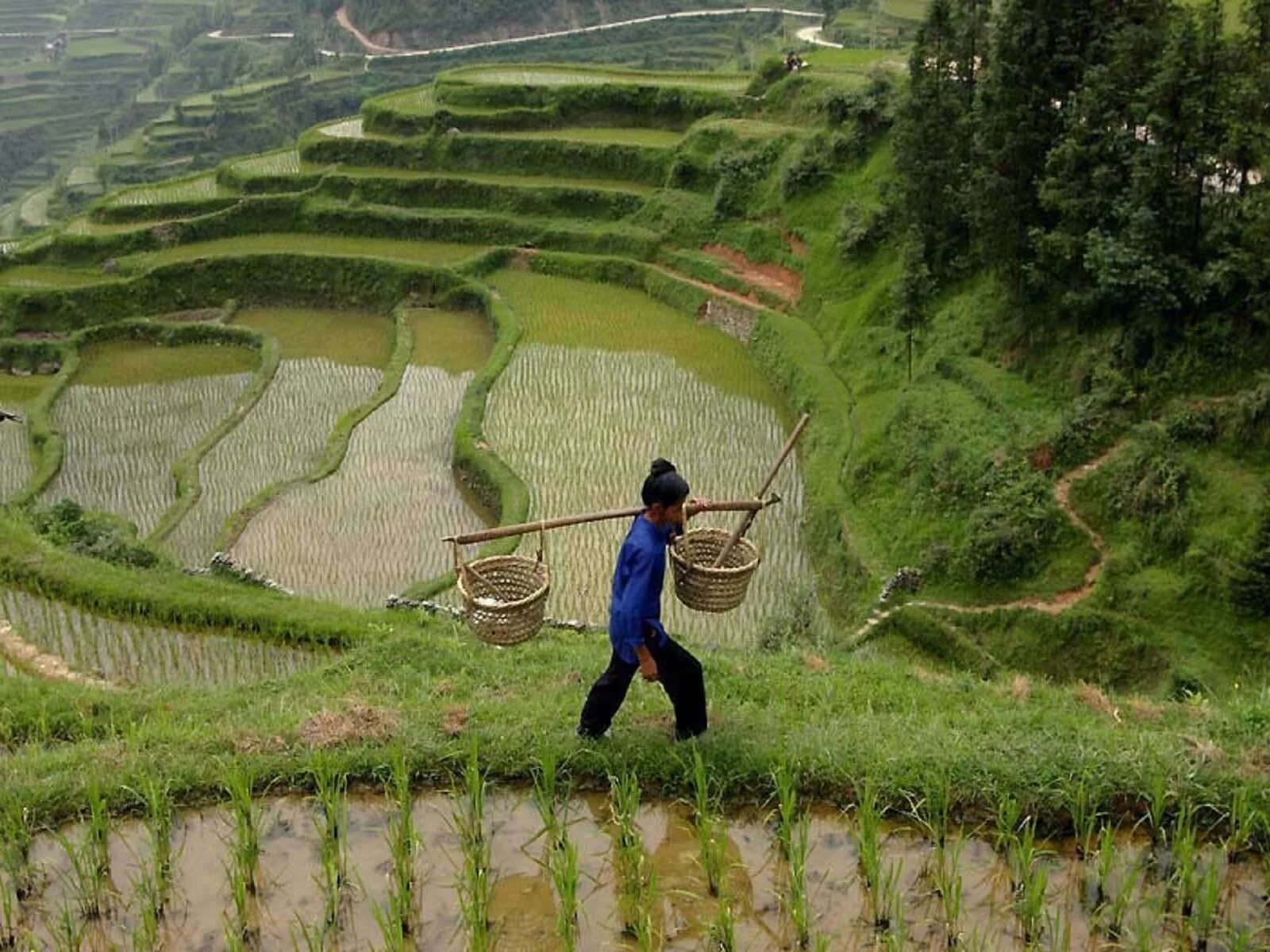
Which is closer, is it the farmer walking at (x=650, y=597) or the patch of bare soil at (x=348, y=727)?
the farmer walking at (x=650, y=597)

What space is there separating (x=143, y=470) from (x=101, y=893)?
43.1 feet

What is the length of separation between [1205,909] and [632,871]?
2.14 m

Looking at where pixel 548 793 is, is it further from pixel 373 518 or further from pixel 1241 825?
pixel 373 518

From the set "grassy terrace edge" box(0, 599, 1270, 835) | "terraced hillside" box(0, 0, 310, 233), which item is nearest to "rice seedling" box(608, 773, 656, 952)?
"grassy terrace edge" box(0, 599, 1270, 835)

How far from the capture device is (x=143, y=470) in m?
17.0

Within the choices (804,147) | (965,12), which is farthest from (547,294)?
(965,12)

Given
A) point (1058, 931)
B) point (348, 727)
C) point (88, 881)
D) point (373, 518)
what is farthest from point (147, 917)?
point (373, 518)

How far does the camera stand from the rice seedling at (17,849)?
4965 mm

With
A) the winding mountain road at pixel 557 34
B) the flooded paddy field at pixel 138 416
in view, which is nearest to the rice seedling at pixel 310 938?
the flooded paddy field at pixel 138 416

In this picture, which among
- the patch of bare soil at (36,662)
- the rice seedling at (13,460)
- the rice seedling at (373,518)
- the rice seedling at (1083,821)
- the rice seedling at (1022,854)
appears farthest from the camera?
the rice seedling at (13,460)

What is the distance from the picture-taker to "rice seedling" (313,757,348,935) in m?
4.75

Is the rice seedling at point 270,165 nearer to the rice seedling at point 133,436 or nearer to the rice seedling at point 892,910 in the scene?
the rice seedling at point 133,436

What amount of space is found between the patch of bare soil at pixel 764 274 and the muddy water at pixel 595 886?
14.5m

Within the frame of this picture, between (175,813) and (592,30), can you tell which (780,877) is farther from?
(592,30)
